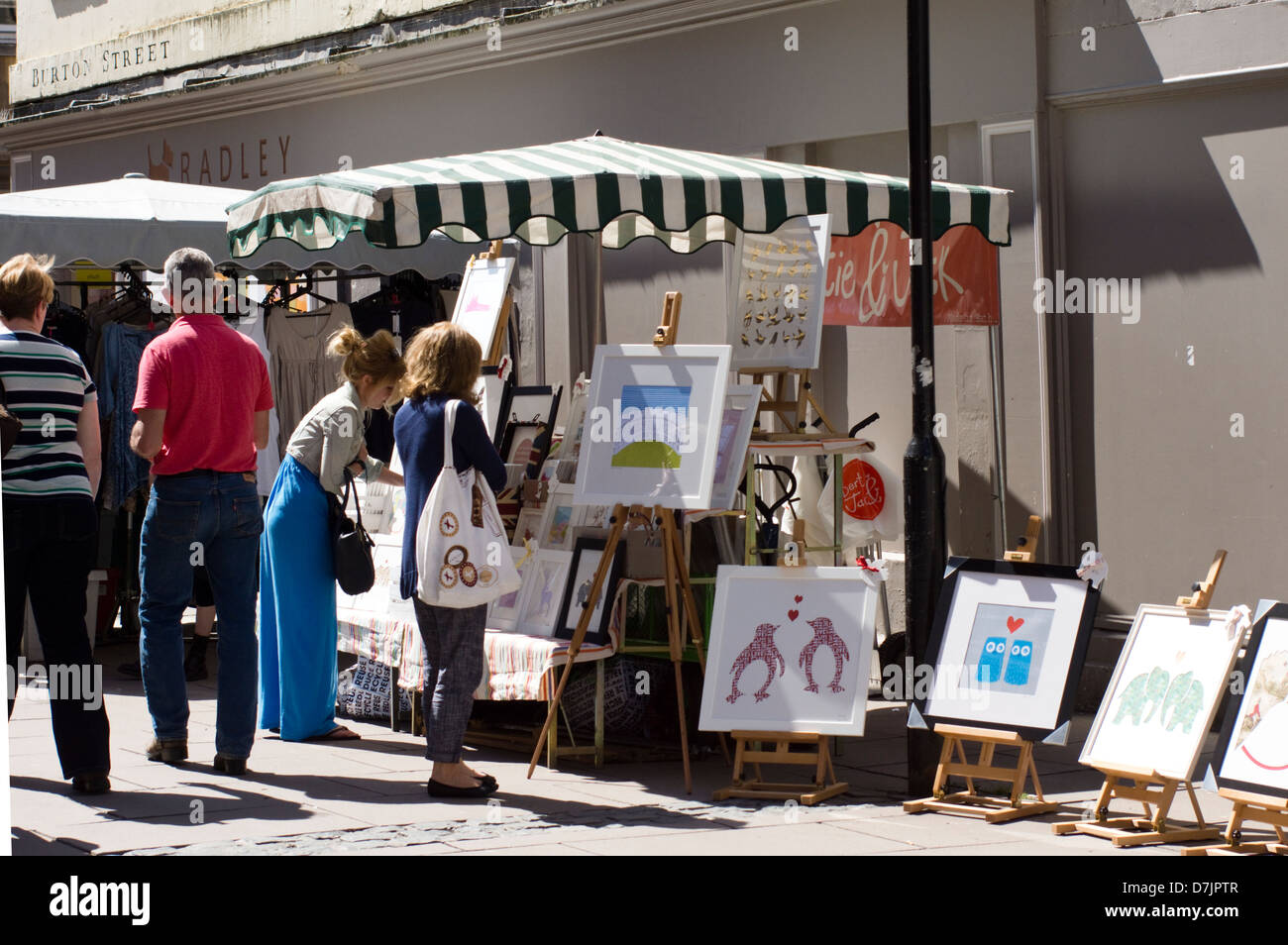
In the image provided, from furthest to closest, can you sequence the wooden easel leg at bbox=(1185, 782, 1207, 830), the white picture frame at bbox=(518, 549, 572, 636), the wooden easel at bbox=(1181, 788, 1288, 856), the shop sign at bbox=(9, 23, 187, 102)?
1. the shop sign at bbox=(9, 23, 187, 102)
2. the white picture frame at bbox=(518, 549, 572, 636)
3. the wooden easel leg at bbox=(1185, 782, 1207, 830)
4. the wooden easel at bbox=(1181, 788, 1288, 856)

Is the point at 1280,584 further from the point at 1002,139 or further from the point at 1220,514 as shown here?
the point at 1002,139

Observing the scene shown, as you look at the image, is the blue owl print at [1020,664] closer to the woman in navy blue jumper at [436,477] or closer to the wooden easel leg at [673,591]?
the wooden easel leg at [673,591]

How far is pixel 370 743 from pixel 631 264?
4.96 meters

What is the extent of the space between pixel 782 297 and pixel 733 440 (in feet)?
3.03

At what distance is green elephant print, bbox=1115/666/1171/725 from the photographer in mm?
6148

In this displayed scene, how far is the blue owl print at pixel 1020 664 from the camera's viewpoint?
657 centimetres

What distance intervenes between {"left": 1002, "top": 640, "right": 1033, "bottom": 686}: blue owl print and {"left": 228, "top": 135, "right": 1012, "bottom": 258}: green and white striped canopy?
6.84 ft

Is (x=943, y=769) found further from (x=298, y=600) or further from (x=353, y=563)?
(x=298, y=600)

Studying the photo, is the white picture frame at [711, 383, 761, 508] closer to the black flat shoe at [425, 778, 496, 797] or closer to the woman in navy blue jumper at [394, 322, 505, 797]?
the woman in navy blue jumper at [394, 322, 505, 797]

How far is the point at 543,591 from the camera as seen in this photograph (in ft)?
25.8

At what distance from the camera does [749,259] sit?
26.8 feet

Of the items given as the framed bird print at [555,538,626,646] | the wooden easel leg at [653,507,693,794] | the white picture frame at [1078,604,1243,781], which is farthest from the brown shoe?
the white picture frame at [1078,604,1243,781]

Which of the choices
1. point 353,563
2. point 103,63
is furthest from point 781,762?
point 103,63

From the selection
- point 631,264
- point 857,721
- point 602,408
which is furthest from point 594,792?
point 631,264
